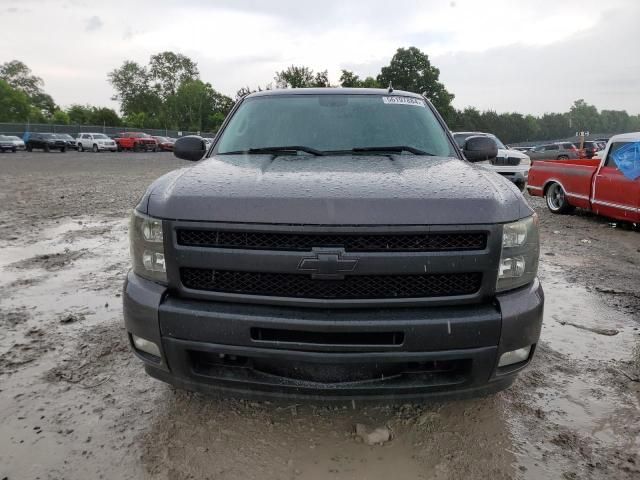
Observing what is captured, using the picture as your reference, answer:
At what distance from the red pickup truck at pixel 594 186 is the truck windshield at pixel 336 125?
589 centimetres

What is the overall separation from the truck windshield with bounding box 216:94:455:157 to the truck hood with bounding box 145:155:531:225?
0.71 metres

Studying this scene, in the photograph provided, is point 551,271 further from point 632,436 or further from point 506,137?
point 506,137

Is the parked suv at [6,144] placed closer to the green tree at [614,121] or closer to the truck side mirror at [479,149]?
the truck side mirror at [479,149]

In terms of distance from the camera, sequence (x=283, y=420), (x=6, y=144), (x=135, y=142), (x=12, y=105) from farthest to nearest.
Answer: (x=12, y=105), (x=135, y=142), (x=6, y=144), (x=283, y=420)

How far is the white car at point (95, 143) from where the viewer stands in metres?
42.3

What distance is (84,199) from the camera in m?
11.1

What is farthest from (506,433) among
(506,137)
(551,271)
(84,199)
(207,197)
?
(506,137)

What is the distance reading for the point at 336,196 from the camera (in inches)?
86.7

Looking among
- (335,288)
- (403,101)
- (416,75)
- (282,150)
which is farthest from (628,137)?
(416,75)

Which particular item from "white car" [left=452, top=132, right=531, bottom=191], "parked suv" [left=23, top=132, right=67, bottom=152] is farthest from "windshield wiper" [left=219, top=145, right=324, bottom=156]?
"parked suv" [left=23, top=132, right=67, bottom=152]

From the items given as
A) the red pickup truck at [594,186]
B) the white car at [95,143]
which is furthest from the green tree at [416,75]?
the red pickup truck at [594,186]

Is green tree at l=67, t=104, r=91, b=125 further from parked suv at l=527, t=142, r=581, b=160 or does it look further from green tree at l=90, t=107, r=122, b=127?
parked suv at l=527, t=142, r=581, b=160

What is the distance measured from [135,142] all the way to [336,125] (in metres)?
45.0

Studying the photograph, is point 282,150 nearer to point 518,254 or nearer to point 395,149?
point 395,149
